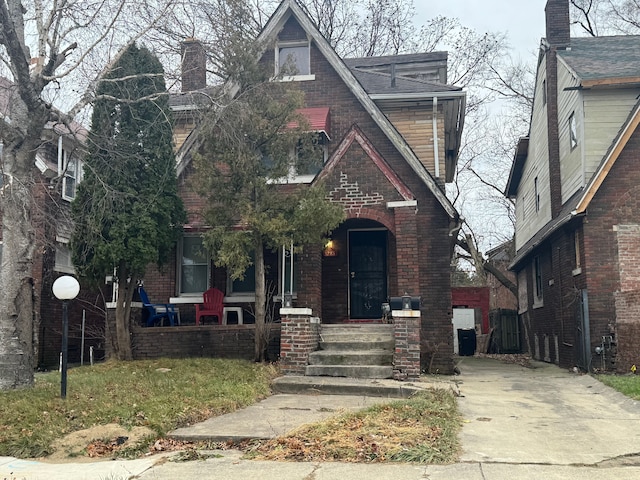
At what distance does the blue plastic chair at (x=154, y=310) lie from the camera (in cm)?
1305

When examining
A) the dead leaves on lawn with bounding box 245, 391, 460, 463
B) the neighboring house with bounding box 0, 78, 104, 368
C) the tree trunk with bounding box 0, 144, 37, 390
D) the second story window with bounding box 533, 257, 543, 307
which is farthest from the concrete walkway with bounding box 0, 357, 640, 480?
the second story window with bounding box 533, 257, 543, 307

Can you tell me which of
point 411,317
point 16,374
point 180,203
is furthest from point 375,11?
point 16,374

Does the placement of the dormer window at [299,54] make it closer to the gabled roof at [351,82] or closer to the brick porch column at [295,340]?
the gabled roof at [351,82]

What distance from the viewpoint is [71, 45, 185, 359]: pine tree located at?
37.0ft

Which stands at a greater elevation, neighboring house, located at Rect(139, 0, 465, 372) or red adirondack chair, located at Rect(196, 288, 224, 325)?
neighboring house, located at Rect(139, 0, 465, 372)

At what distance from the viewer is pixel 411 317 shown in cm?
1046

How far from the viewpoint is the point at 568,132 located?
638 inches

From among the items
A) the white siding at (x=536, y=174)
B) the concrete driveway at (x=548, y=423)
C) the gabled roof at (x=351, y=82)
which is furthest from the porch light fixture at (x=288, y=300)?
the white siding at (x=536, y=174)

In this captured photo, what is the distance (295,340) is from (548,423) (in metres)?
4.57

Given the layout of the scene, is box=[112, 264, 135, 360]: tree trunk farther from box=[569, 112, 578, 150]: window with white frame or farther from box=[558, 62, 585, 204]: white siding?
box=[569, 112, 578, 150]: window with white frame

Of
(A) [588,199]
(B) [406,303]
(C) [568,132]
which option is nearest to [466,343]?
(C) [568,132]

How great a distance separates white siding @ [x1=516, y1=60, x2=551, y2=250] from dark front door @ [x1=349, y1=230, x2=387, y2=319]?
6306mm

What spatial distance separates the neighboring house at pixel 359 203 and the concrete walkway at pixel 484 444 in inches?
119

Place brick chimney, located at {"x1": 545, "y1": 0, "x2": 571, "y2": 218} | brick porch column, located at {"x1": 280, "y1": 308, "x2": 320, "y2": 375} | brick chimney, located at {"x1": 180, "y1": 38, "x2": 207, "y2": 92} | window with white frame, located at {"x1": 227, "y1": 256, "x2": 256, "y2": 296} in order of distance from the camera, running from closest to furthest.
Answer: brick porch column, located at {"x1": 280, "y1": 308, "x2": 320, "y2": 375}, brick chimney, located at {"x1": 180, "y1": 38, "x2": 207, "y2": 92}, window with white frame, located at {"x1": 227, "y1": 256, "x2": 256, "y2": 296}, brick chimney, located at {"x1": 545, "y1": 0, "x2": 571, "y2": 218}
